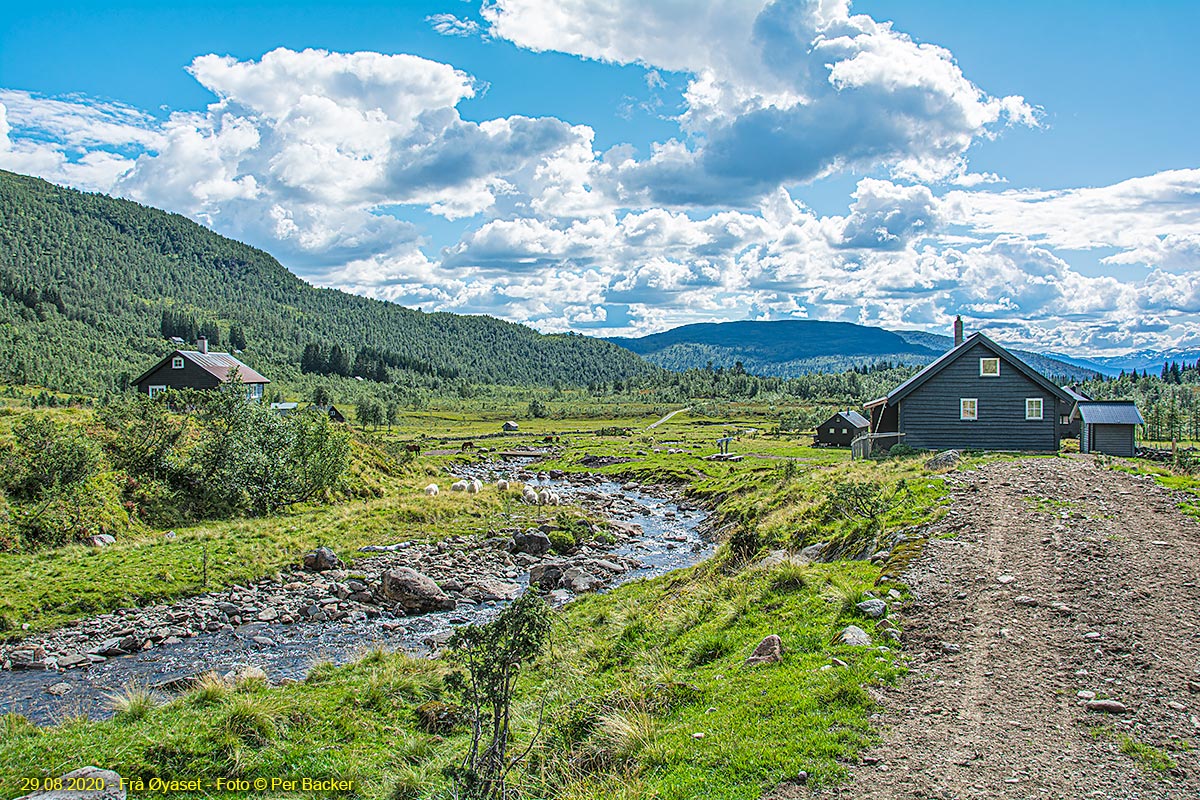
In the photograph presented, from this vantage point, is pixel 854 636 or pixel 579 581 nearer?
pixel 854 636

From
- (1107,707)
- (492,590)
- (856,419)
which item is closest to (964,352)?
(492,590)

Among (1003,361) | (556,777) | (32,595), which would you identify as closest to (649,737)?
(556,777)

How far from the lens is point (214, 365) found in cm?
6394

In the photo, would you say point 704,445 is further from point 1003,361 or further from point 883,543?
point 883,543

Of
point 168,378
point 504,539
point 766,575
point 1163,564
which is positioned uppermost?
point 168,378

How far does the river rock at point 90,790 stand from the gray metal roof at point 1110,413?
2102 inches

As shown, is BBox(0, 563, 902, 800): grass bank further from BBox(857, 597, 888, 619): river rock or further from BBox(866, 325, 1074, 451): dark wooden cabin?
BBox(866, 325, 1074, 451): dark wooden cabin

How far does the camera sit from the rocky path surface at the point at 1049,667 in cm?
743

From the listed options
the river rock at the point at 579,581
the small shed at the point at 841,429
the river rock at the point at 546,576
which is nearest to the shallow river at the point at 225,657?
the river rock at the point at 546,576

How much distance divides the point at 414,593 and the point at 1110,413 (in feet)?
151

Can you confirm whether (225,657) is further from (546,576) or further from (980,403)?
(980,403)

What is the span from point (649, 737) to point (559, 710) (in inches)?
119

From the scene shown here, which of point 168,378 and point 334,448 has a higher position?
point 168,378

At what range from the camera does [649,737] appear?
1017cm
